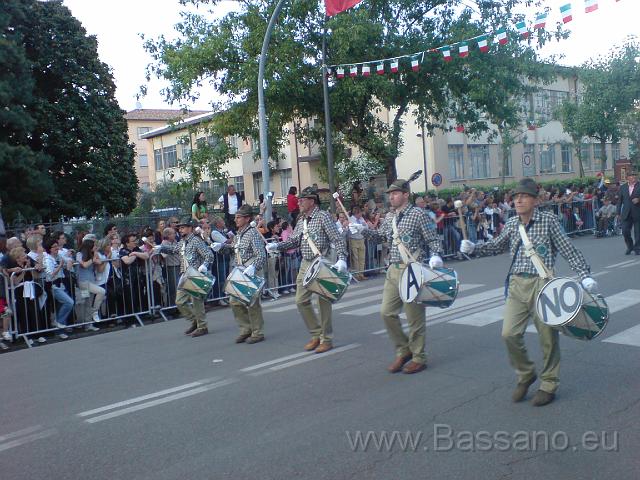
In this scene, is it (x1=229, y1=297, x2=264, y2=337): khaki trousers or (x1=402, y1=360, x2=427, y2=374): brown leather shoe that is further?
(x1=229, y1=297, x2=264, y2=337): khaki trousers

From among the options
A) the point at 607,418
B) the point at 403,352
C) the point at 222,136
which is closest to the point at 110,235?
the point at 403,352

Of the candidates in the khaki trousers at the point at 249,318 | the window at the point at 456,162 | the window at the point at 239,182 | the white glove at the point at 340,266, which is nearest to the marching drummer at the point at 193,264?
the khaki trousers at the point at 249,318

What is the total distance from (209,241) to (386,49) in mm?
10986

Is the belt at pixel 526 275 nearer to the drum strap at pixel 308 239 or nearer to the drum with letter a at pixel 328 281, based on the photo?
the drum with letter a at pixel 328 281

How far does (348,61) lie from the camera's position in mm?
21250

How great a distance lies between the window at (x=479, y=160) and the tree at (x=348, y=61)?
22303 mm

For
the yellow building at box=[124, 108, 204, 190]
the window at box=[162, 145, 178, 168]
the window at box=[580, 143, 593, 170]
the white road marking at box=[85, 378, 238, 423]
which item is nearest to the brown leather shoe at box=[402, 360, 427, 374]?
the white road marking at box=[85, 378, 238, 423]

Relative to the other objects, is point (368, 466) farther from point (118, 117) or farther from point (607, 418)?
point (118, 117)

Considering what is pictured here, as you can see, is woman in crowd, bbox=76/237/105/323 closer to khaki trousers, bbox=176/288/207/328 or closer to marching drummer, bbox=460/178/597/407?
khaki trousers, bbox=176/288/207/328

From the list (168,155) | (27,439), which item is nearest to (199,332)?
(27,439)

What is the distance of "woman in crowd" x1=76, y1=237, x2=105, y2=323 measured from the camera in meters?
11.4

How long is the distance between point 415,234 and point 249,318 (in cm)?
306

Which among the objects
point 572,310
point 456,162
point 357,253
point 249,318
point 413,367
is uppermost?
point 456,162

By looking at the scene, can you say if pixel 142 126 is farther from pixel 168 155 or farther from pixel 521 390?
pixel 521 390
